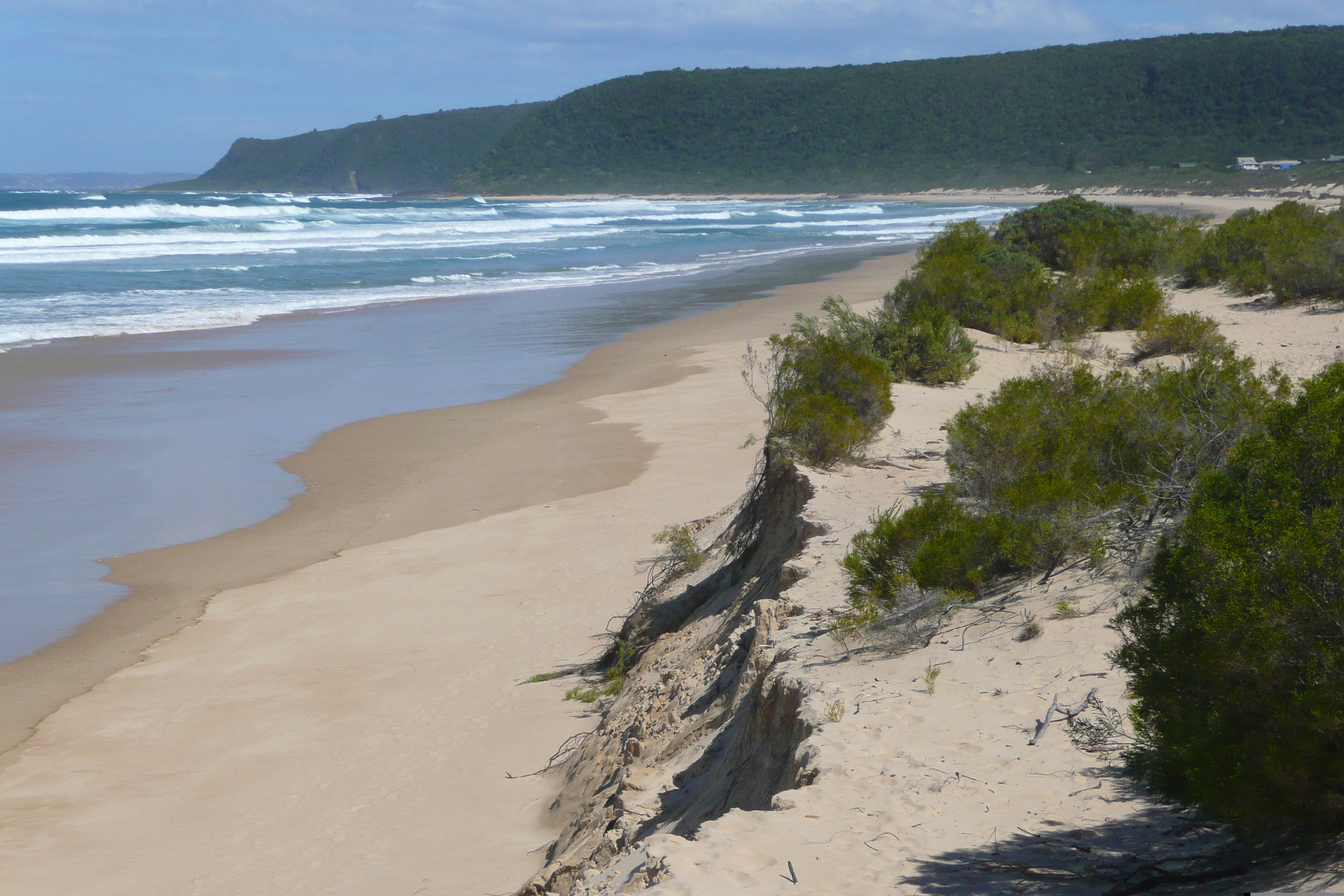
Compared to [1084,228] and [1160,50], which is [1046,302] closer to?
[1084,228]

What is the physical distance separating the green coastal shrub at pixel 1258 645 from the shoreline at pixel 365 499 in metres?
5.60

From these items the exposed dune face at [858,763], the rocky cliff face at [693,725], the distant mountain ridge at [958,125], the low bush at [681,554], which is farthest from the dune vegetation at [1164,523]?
the distant mountain ridge at [958,125]

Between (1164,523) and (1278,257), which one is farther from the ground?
(1278,257)

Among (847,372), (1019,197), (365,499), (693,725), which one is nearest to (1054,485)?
(693,725)

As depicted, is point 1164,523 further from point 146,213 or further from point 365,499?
point 146,213

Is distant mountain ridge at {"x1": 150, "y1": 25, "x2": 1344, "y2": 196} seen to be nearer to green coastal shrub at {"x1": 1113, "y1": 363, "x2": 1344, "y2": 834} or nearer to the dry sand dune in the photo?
the dry sand dune

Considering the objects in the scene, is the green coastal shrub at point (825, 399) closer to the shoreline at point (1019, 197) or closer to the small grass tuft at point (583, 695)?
the small grass tuft at point (583, 695)

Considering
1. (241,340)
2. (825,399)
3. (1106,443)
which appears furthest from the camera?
(241,340)

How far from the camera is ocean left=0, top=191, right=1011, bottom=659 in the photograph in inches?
387

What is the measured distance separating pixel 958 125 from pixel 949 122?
5.09 ft

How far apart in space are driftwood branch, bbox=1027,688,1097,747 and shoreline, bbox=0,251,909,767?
5.11 m

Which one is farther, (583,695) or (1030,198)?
(1030,198)

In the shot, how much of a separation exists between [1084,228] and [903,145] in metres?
101

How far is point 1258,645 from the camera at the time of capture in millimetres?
2738
